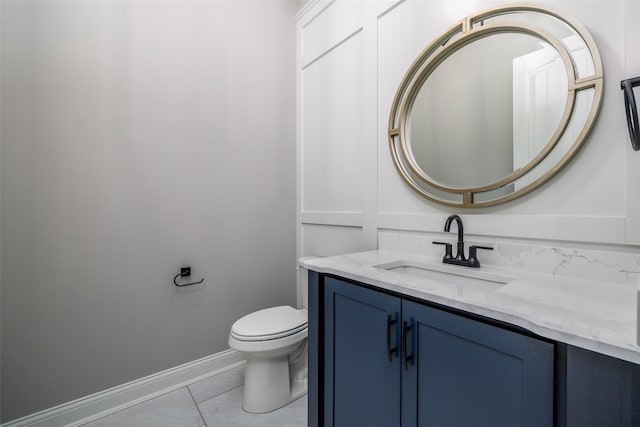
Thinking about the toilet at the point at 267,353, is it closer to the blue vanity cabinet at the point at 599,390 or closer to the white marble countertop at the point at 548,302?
the white marble countertop at the point at 548,302

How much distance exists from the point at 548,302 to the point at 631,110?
24.5 inches

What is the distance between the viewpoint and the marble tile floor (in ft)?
4.83

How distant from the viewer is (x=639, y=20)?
0.86m

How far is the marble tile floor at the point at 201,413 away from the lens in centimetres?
147

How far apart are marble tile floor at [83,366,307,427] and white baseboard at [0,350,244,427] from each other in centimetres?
4

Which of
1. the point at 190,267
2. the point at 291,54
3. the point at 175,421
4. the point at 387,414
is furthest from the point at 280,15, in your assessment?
the point at 175,421

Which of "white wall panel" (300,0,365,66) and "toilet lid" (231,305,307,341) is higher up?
"white wall panel" (300,0,365,66)

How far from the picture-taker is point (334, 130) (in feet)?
6.43

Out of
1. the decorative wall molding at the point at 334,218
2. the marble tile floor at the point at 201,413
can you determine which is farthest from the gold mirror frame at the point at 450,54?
the marble tile floor at the point at 201,413

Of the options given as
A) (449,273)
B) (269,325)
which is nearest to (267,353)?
(269,325)

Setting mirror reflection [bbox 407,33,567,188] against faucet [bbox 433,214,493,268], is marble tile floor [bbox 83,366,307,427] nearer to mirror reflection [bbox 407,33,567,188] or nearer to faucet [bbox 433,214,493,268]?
faucet [bbox 433,214,493,268]

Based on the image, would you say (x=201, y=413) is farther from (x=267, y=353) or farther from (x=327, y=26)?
(x=327, y=26)

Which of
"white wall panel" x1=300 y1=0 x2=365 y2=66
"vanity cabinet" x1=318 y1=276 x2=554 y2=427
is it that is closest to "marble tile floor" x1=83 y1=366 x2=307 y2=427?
"vanity cabinet" x1=318 y1=276 x2=554 y2=427

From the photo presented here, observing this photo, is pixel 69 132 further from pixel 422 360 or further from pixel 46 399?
pixel 422 360
